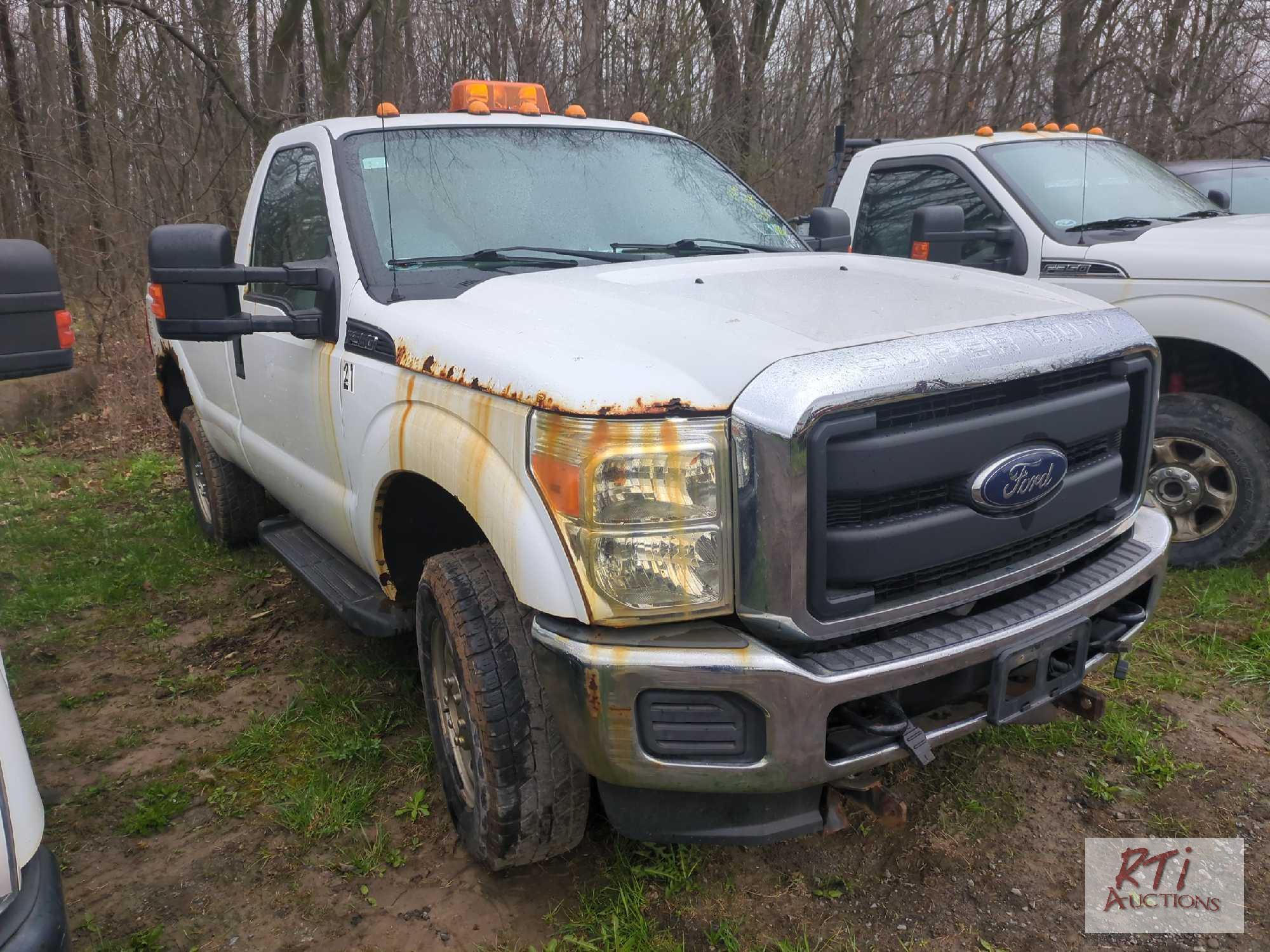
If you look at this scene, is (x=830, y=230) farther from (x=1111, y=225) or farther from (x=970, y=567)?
(x=970, y=567)

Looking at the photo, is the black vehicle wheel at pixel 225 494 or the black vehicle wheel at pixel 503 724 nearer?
the black vehicle wheel at pixel 503 724

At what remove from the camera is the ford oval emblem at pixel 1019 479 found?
7.20 feet

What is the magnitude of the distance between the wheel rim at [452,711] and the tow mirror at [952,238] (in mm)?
2799

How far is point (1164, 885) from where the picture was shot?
2.61m

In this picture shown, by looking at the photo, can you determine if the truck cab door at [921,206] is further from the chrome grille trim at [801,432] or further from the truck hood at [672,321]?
the chrome grille trim at [801,432]

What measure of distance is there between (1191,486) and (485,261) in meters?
3.33

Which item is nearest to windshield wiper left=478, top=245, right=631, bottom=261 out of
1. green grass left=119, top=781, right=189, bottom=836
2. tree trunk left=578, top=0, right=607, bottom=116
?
green grass left=119, top=781, right=189, bottom=836

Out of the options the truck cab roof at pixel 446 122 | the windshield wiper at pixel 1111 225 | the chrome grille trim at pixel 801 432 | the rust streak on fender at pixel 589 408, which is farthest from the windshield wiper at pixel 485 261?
the windshield wiper at pixel 1111 225

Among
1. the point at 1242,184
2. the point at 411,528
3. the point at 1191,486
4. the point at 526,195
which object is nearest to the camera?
the point at 411,528

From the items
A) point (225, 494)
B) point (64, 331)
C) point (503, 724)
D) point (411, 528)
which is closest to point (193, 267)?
point (64, 331)

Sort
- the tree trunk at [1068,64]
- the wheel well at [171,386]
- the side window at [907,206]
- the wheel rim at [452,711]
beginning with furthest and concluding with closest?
the tree trunk at [1068,64]
the wheel well at [171,386]
the side window at [907,206]
the wheel rim at [452,711]

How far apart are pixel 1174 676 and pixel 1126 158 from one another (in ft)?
11.1

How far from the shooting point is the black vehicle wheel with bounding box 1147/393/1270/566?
425cm

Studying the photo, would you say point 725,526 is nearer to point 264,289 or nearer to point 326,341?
point 326,341
